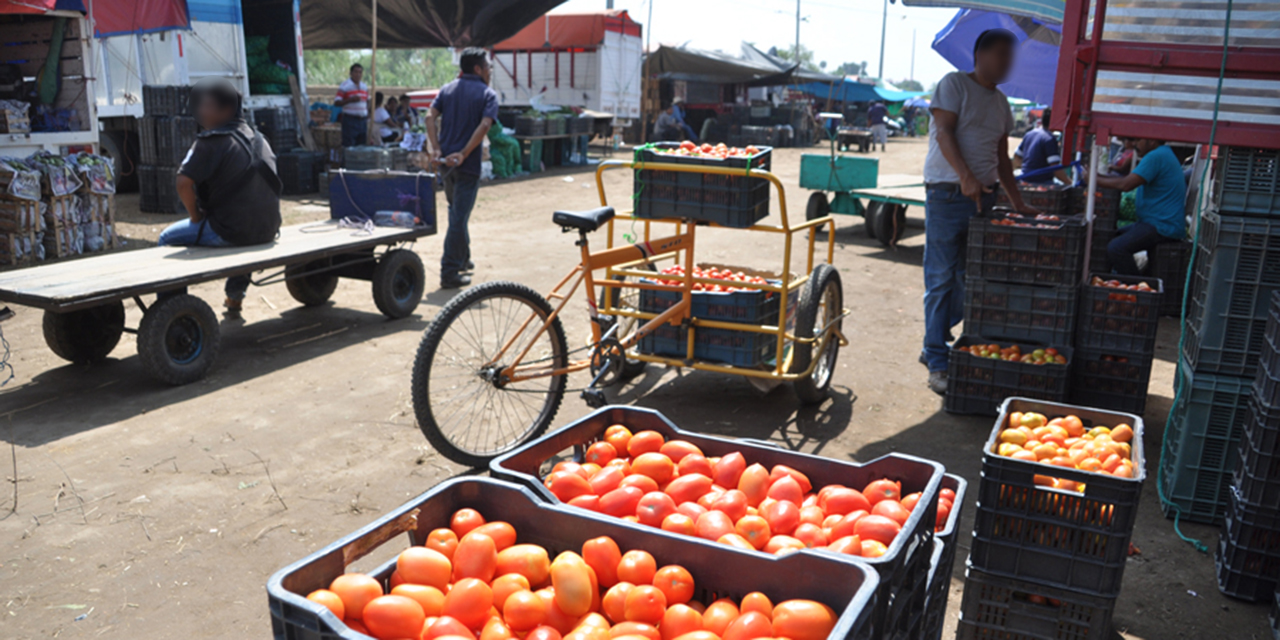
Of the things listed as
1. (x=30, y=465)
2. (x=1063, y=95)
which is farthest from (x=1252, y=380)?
(x=30, y=465)

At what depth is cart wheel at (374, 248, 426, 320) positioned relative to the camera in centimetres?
714

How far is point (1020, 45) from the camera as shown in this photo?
9.20 metres

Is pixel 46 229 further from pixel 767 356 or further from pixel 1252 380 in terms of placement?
pixel 1252 380

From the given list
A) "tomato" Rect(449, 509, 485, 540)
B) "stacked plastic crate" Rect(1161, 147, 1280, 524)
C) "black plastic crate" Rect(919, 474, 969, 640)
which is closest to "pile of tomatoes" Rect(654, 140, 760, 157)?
"stacked plastic crate" Rect(1161, 147, 1280, 524)

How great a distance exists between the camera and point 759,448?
2613 millimetres

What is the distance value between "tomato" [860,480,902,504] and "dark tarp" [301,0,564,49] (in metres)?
17.2

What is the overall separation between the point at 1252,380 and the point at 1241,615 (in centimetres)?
115

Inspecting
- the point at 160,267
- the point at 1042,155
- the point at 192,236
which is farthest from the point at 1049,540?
the point at 1042,155

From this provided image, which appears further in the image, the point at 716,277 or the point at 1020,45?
the point at 1020,45

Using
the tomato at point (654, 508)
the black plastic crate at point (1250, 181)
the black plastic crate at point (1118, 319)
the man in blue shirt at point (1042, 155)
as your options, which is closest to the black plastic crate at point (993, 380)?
the black plastic crate at point (1118, 319)

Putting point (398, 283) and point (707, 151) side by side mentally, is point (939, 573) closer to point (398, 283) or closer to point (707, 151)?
point (707, 151)

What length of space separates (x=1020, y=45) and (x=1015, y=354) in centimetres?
526

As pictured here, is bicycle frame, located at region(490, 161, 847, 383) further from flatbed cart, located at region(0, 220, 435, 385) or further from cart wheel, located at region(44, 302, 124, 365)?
cart wheel, located at region(44, 302, 124, 365)

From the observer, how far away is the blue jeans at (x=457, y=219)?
27.1 feet
